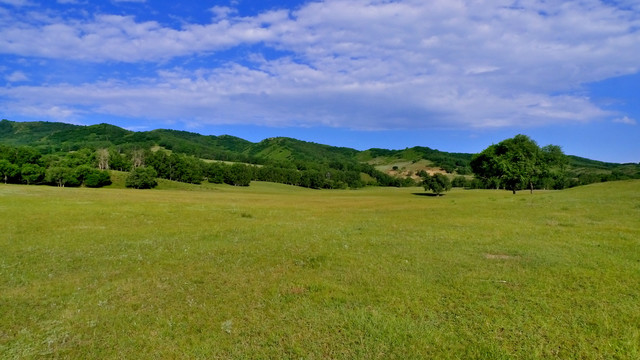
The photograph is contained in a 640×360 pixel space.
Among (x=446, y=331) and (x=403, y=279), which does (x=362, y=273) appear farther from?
(x=446, y=331)

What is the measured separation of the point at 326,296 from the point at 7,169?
424ft

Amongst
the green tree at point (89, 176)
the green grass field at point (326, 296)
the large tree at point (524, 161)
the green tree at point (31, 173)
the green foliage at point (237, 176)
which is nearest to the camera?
the green grass field at point (326, 296)

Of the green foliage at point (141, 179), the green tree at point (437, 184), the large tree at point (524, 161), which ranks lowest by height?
the green foliage at point (141, 179)

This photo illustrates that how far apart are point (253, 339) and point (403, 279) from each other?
6.36m

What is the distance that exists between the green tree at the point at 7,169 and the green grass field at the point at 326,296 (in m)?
108

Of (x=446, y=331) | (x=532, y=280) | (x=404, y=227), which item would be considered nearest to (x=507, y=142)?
(x=404, y=227)

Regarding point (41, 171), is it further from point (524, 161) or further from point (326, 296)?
point (524, 161)

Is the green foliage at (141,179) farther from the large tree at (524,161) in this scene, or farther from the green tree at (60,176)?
the large tree at (524,161)

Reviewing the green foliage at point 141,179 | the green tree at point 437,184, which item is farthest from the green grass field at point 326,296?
the green foliage at point 141,179

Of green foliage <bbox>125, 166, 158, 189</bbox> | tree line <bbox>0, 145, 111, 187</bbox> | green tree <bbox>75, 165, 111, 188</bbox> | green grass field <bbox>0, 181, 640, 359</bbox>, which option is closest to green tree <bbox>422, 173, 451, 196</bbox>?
green grass field <bbox>0, 181, 640, 359</bbox>

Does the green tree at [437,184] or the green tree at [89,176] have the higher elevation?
the green tree at [437,184]

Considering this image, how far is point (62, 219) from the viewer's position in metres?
28.8

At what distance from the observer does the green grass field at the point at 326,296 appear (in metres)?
7.59

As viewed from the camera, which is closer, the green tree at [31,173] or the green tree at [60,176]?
the green tree at [31,173]
